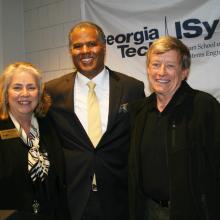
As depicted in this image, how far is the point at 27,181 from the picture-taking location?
191 cm

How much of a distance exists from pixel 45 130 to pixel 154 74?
771 mm

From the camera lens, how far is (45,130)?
215 cm

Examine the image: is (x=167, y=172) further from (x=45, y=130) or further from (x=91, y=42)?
(x=91, y=42)

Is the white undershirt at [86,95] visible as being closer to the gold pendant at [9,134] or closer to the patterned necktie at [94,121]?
the patterned necktie at [94,121]

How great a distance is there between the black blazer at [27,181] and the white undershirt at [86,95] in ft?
0.80

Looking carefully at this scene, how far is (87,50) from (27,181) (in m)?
0.94

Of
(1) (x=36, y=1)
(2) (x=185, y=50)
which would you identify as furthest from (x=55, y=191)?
(1) (x=36, y=1)

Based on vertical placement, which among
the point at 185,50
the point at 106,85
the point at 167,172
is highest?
the point at 185,50

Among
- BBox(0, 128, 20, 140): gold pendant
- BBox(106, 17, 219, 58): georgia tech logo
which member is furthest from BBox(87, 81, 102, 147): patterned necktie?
BBox(106, 17, 219, 58): georgia tech logo

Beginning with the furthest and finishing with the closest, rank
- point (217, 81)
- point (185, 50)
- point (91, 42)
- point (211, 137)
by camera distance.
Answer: point (217, 81) → point (91, 42) → point (185, 50) → point (211, 137)

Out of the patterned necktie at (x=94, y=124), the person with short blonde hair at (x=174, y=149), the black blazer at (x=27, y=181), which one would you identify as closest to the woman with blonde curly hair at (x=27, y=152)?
the black blazer at (x=27, y=181)

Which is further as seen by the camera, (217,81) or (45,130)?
(217,81)

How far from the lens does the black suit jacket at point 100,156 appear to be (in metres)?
2.17

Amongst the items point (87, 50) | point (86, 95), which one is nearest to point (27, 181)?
point (86, 95)
